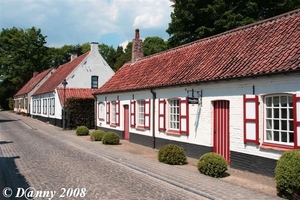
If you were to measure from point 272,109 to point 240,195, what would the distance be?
321 centimetres

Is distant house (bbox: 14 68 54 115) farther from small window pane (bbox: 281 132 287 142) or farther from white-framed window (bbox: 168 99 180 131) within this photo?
small window pane (bbox: 281 132 287 142)

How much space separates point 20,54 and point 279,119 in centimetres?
6018

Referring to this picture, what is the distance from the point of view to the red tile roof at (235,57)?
34.5 ft

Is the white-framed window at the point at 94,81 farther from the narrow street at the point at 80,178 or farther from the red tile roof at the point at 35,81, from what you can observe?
the narrow street at the point at 80,178

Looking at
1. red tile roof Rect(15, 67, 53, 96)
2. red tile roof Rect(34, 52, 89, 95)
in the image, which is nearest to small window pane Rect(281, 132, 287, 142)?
red tile roof Rect(34, 52, 89, 95)

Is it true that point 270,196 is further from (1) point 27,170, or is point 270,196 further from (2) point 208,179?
(1) point 27,170

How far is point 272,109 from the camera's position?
1016cm

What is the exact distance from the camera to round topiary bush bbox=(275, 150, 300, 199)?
7.54m

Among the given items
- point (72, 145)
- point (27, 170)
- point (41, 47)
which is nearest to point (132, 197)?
point (27, 170)

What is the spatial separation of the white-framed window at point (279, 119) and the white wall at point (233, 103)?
0.18 metres

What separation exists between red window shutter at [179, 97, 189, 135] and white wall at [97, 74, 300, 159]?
0.54 ft

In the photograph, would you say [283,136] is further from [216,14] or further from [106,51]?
[106,51]

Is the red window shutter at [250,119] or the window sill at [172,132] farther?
Answer: the window sill at [172,132]

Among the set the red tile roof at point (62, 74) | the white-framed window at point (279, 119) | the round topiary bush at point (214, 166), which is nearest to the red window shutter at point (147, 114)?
the round topiary bush at point (214, 166)
